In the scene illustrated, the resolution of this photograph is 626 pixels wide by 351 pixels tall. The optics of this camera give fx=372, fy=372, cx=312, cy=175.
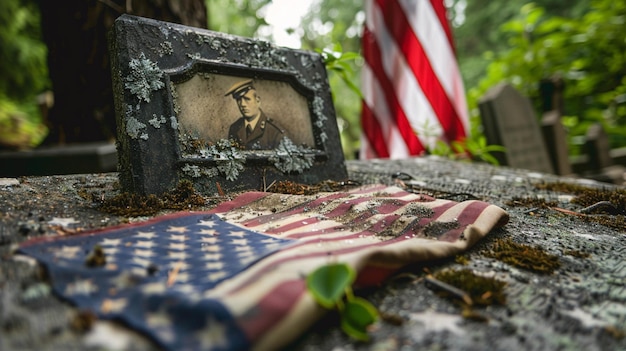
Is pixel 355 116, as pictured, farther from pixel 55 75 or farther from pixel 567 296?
pixel 567 296

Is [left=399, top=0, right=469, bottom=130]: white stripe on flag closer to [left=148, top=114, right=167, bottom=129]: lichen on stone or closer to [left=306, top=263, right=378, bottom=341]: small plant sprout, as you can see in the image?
[left=148, top=114, right=167, bottom=129]: lichen on stone

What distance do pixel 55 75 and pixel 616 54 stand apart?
4.92 metres

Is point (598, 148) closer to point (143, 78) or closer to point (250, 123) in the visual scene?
point (250, 123)

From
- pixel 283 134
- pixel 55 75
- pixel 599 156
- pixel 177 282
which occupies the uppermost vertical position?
pixel 55 75

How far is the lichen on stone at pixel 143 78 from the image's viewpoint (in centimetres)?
116

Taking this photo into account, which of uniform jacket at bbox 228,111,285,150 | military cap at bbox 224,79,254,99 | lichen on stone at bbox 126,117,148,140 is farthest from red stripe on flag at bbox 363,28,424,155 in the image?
lichen on stone at bbox 126,117,148,140

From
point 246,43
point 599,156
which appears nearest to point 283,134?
point 246,43

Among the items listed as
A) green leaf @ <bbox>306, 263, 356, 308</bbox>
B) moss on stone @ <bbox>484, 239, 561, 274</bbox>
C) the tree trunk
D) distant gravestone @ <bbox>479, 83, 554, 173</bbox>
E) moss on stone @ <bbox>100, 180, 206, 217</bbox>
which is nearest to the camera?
green leaf @ <bbox>306, 263, 356, 308</bbox>

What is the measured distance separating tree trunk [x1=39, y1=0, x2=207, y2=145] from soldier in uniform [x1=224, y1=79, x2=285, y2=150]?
860 mm

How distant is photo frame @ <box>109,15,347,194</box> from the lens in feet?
3.80

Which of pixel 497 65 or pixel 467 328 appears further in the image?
pixel 497 65

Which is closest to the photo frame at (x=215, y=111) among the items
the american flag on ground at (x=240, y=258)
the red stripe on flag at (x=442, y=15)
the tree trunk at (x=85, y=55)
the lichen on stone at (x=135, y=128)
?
the lichen on stone at (x=135, y=128)

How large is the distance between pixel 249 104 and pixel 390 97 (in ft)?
7.34

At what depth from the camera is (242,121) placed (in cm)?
140
